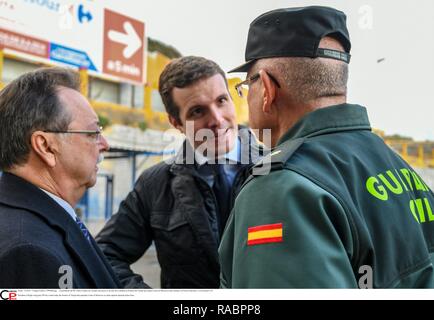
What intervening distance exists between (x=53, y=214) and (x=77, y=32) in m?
0.93

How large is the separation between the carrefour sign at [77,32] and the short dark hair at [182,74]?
12cm

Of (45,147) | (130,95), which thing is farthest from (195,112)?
(130,95)

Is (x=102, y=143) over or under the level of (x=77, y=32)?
under

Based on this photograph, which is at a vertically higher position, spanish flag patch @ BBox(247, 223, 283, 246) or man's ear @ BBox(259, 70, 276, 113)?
man's ear @ BBox(259, 70, 276, 113)

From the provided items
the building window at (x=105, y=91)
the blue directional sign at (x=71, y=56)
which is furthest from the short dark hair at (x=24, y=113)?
the building window at (x=105, y=91)

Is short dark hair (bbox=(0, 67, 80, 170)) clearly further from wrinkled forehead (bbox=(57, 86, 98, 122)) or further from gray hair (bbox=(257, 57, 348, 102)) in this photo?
gray hair (bbox=(257, 57, 348, 102))

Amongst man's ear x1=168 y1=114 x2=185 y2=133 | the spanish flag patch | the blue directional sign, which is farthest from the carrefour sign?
the spanish flag patch

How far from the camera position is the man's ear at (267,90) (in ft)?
2.38

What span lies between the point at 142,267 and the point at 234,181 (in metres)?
3.22

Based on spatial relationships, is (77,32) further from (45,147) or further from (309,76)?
(309,76)

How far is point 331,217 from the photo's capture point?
1.84 feet

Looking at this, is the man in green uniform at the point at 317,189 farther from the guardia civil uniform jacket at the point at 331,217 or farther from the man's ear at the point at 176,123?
the man's ear at the point at 176,123

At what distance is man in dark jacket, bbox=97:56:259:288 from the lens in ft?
3.94
